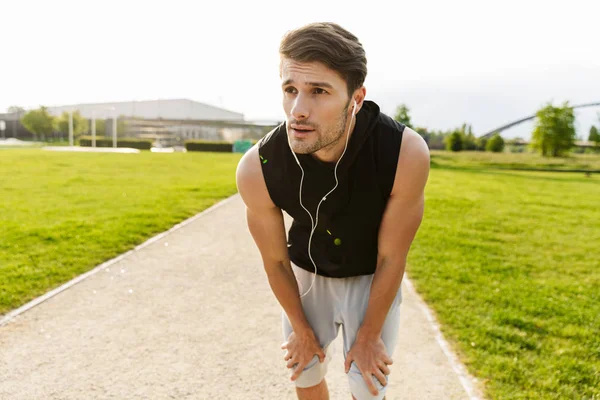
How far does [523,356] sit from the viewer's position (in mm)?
3773

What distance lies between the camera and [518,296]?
17.5 ft

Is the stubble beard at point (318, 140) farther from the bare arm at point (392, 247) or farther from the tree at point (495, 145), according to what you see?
the tree at point (495, 145)

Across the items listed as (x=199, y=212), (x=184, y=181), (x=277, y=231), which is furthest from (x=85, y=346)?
(x=184, y=181)

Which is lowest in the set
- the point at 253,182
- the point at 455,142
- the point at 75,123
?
the point at 253,182

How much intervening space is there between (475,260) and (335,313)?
5.16 m

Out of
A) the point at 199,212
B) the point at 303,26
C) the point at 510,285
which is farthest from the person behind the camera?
the point at 199,212

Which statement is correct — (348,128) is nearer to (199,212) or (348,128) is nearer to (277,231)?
(277,231)

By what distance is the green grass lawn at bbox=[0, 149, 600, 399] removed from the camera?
374cm

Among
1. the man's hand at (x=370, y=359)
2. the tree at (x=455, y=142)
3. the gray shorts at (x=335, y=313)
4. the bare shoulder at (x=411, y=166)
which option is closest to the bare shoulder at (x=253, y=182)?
the gray shorts at (x=335, y=313)

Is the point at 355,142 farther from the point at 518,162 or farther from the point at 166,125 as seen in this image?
the point at 166,125

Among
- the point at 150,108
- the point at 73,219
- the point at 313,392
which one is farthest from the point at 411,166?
the point at 150,108

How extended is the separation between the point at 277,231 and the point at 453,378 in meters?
2.05

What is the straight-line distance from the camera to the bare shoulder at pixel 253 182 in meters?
2.22

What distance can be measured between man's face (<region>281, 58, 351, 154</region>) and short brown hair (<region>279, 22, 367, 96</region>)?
0.03 meters
